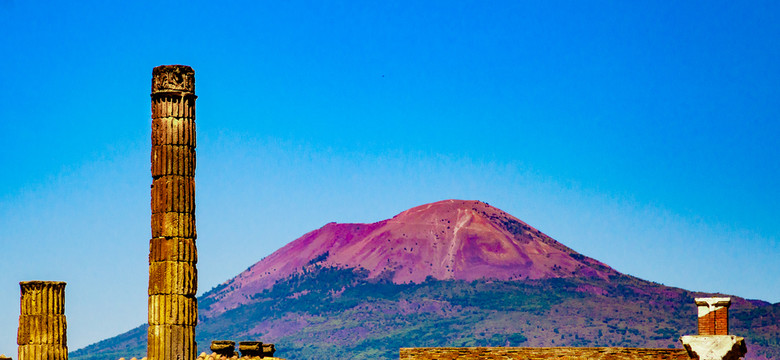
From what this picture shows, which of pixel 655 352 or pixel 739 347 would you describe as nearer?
pixel 739 347

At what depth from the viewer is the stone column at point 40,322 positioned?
1124 inches

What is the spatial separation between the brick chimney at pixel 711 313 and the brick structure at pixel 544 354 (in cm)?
1027

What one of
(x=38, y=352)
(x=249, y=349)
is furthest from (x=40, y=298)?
(x=249, y=349)

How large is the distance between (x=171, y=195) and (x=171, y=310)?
2.42 m

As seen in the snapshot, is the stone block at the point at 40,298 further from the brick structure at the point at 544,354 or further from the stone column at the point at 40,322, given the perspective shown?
the brick structure at the point at 544,354

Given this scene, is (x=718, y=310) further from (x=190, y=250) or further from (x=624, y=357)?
(x=190, y=250)

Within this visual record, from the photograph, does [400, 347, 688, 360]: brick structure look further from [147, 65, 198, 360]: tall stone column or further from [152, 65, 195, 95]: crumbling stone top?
[152, 65, 195, 95]: crumbling stone top

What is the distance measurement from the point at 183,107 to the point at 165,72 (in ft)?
2.77

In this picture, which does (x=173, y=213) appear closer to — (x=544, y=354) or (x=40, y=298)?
(x=40, y=298)

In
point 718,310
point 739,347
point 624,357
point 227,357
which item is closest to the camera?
point 739,347

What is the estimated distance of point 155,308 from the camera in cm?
2788

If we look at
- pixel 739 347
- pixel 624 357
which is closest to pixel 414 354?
pixel 624 357

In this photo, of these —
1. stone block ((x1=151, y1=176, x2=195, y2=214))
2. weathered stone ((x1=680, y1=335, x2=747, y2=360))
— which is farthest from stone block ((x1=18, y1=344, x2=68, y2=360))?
weathered stone ((x1=680, y1=335, x2=747, y2=360))

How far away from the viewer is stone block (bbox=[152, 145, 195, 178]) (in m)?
28.2
